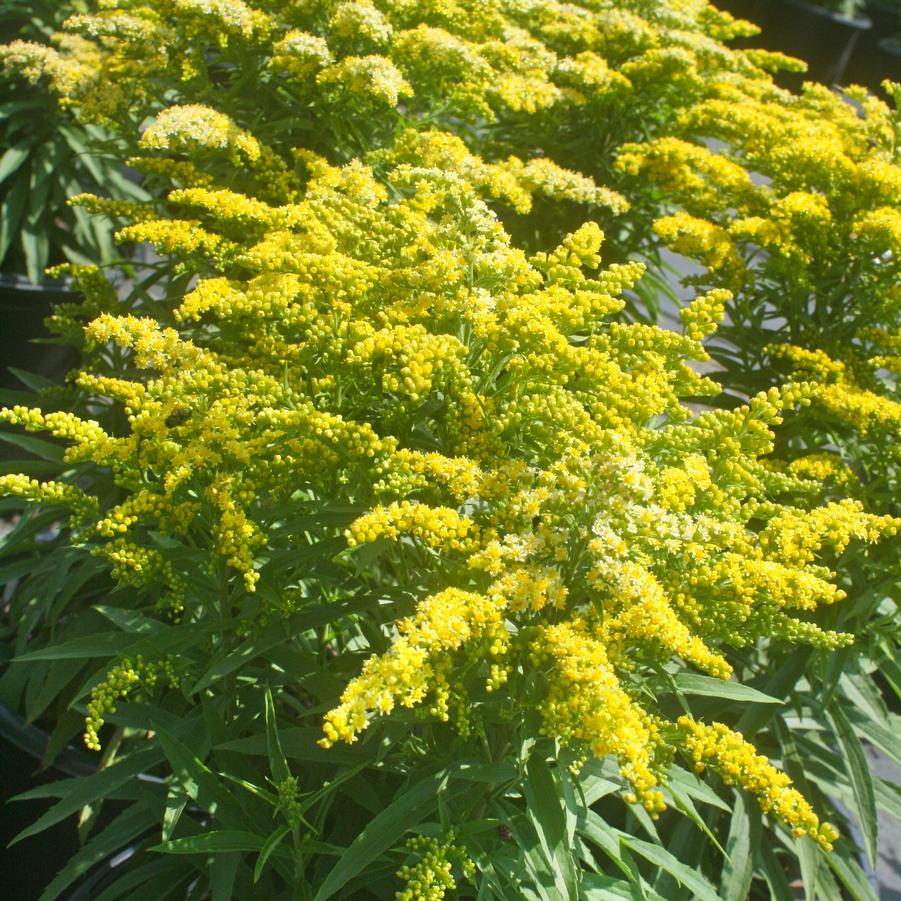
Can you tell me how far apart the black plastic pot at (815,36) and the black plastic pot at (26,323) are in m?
9.86

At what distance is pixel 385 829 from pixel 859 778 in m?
1.35

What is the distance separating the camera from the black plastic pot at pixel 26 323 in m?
3.95

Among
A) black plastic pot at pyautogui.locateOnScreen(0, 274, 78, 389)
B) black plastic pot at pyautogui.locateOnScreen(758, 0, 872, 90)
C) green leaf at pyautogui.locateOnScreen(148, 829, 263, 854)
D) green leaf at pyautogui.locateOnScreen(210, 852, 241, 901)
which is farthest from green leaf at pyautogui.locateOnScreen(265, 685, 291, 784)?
black plastic pot at pyautogui.locateOnScreen(758, 0, 872, 90)

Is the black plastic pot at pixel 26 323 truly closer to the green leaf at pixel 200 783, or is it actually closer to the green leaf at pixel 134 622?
the green leaf at pixel 134 622

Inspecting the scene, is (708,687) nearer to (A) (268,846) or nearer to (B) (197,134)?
(A) (268,846)

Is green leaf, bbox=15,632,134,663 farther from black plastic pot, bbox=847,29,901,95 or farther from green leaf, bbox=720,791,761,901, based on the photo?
black plastic pot, bbox=847,29,901,95

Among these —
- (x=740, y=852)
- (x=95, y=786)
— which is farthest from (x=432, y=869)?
(x=740, y=852)

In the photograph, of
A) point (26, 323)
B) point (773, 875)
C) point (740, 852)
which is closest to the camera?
point (740, 852)

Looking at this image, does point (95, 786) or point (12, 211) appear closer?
point (95, 786)

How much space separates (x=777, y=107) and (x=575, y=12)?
0.97 m

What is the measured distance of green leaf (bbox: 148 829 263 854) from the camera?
1.50 m

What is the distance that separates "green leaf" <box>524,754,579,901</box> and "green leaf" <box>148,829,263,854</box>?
49 cm

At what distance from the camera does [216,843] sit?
5.01ft

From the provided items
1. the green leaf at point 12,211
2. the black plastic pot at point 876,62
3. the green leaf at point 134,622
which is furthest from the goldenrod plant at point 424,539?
the black plastic pot at point 876,62
